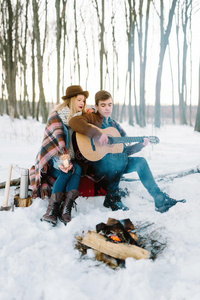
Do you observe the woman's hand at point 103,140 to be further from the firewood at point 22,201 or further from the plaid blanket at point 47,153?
the firewood at point 22,201

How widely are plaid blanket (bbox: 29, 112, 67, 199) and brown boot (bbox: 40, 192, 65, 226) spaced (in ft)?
1.36

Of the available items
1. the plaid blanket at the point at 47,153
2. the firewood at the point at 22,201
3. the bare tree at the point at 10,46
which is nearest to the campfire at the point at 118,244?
the firewood at the point at 22,201

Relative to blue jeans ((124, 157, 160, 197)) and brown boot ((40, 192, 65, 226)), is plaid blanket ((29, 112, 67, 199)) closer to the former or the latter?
brown boot ((40, 192, 65, 226))

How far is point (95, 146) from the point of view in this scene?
9.77 ft

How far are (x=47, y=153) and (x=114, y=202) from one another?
99 centimetres

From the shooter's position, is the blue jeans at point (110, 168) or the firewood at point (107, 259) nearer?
the firewood at point (107, 259)

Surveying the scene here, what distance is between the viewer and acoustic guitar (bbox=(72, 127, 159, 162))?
2.93 metres

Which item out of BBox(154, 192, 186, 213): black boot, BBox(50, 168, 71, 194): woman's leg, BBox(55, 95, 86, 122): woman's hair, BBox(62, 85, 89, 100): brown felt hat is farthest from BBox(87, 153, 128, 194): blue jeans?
BBox(62, 85, 89, 100): brown felt hat

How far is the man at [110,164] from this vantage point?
2.87 m

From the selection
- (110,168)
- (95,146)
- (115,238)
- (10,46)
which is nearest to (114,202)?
(110,168)

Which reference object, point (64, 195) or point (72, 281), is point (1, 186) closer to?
point (64, 195)

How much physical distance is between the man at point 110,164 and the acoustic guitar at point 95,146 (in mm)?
62

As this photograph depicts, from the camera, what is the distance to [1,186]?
10.8 ft

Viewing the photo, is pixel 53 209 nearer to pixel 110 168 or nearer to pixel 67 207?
pixel 67 207
